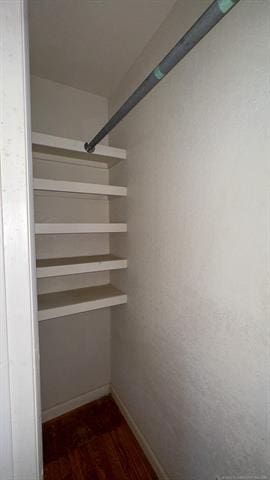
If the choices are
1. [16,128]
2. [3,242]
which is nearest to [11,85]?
[16,128]

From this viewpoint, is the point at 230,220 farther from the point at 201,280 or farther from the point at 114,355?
the point at 114,355

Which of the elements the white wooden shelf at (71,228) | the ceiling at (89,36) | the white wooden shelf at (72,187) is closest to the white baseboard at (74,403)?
the white wooden shelf at (71,228)

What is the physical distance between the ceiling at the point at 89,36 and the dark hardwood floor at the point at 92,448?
2392 mm

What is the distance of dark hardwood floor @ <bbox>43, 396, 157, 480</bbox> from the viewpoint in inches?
43.9

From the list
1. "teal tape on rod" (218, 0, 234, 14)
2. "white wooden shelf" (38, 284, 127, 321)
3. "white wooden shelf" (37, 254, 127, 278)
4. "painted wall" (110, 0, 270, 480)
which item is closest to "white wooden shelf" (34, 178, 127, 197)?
"painted wall" (110, 0, 270, 480)

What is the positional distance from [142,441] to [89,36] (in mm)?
2360

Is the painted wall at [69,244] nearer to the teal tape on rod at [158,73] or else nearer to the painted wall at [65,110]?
the painted wall at [65,110]

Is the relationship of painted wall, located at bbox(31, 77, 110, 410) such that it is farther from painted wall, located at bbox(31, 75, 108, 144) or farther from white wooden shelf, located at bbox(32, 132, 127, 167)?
white wooden shelf, located at bbox(32, 132, 127, 167)

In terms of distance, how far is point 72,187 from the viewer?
113 centimetres

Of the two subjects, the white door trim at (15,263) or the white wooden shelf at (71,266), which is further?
the white wooden shelf at (71,266)

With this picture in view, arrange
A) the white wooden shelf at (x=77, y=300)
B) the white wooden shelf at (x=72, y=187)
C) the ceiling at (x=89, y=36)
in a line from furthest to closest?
the white wooden shelf at (x=77, y=300) → the white wooden shelf at (x=72, y=187) → the ceiling at (x=89, y=36)

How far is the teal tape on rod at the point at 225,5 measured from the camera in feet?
1.28

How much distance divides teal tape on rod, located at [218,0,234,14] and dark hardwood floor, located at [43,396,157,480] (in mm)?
1949

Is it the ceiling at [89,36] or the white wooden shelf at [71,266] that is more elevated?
the ceiling at [89,36]
